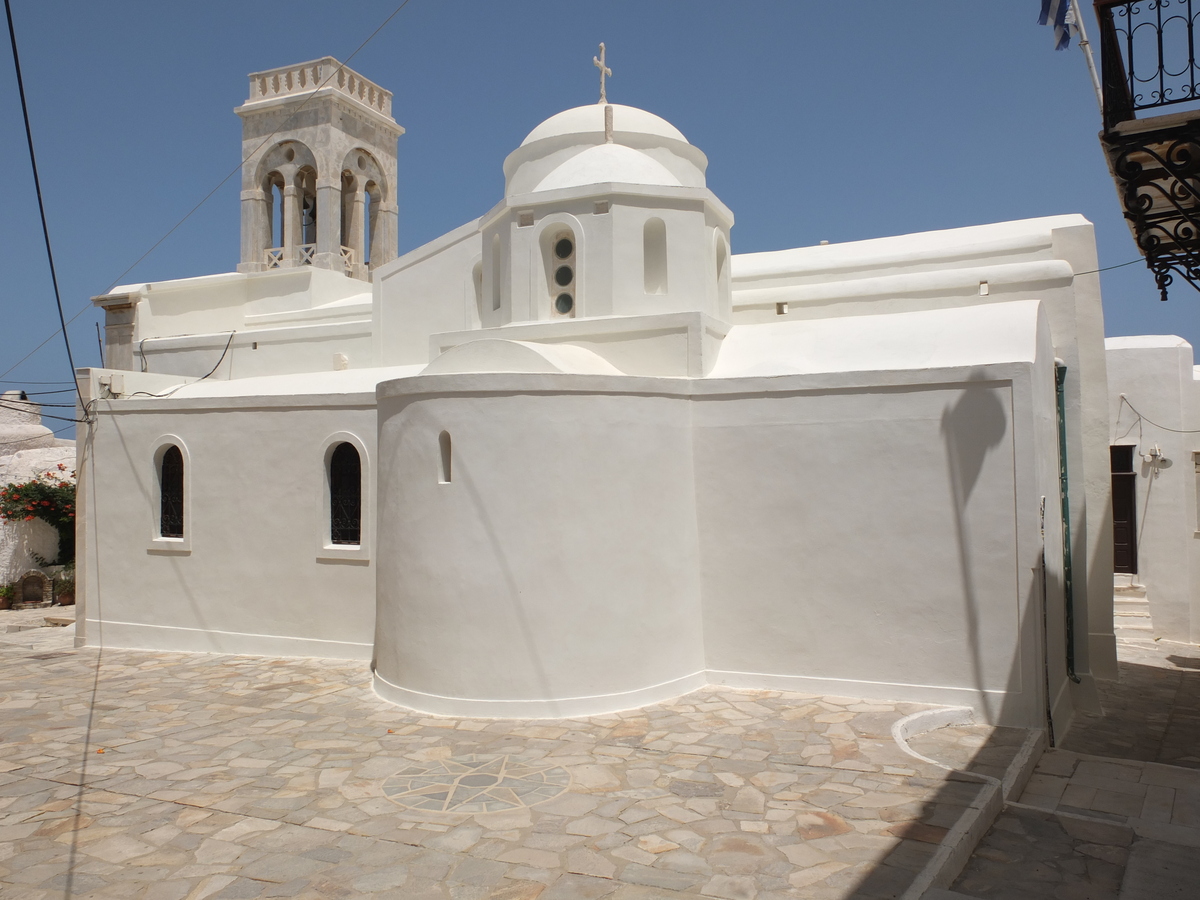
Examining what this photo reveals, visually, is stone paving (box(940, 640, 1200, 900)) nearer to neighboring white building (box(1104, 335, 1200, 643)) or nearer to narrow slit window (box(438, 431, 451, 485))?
narrow slit window (box(438, 431, 451, 485))

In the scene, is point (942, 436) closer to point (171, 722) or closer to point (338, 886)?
point (338, 886)

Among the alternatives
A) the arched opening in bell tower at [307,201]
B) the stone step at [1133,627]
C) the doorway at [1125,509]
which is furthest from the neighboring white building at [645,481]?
the arched opening in bell tower at [307,201]

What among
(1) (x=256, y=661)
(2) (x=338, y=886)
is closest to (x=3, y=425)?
(1) (x=256, y=661)

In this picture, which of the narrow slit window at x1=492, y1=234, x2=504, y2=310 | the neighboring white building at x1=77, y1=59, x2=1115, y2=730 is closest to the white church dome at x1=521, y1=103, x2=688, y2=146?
the neighboring white building at x1=77, y1=59, x2=1115, y2=730

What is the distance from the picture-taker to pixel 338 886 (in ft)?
16.1

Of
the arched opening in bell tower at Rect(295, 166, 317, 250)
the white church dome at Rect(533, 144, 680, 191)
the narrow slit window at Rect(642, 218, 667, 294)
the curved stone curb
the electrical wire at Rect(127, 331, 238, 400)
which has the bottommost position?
the curved stone curb

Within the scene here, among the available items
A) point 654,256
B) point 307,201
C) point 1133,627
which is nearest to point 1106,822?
point 654,256

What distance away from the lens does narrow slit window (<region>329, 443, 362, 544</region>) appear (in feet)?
35.1

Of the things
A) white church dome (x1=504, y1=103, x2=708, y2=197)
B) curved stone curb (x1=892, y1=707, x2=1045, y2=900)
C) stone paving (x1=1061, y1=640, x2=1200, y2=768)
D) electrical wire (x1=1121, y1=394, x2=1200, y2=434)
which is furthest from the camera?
electrical wire (x1=1121, y1=394, x2=1200, y2=434)

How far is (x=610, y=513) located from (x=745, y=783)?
2793 mm

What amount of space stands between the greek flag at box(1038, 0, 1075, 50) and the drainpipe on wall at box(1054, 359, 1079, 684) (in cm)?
337

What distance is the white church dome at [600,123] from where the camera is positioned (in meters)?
13.6

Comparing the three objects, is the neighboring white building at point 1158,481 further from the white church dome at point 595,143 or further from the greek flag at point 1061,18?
the greek flag at point 1061,18

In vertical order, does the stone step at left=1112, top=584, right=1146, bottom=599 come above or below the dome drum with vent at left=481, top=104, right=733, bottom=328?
below
